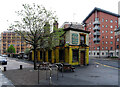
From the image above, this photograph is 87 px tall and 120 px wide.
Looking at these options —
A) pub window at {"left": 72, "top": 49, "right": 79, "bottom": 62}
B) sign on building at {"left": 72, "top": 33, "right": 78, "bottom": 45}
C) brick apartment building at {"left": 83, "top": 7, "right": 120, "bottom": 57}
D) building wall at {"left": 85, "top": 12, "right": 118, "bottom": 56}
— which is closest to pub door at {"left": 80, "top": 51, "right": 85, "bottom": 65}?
pub window at {"left": 72, "top": 49, "right": 79, "bottom": 62}

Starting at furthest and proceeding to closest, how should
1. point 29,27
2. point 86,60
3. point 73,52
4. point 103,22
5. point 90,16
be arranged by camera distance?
point 90,16, point 103,22, point 86,60, point 73,52, point 29,27

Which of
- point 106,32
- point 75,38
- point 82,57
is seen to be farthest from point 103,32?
point 75,38

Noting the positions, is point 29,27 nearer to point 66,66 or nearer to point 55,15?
point 55,15

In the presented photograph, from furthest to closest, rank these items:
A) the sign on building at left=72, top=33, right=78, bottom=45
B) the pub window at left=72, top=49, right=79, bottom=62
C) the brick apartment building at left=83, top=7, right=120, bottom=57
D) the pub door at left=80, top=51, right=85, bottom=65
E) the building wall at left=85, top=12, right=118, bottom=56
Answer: the building wall at left=85, top=12, right=118, bottom=56, the brick apartment building at left=83, top=7, right=120, bottom=57, the pub door at left=80, top=51, right=85, bottom=65, the pub window at left=72, top=49, right=79, bottom=62, the sign on building at left=72, top=33, right=78, bottom=45

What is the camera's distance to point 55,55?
78.8 ft

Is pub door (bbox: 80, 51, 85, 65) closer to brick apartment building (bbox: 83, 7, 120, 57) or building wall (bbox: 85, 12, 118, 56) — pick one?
brick apartment building (bbox: 83, 7, 120, 57)

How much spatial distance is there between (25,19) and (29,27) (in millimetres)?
1271

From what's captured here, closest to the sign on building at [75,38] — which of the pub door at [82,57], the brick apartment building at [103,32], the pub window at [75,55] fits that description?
the pub window at [75,55]

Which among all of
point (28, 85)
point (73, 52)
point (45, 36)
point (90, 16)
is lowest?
point (28, 85)

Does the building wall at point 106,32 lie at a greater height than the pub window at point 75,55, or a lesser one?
greater

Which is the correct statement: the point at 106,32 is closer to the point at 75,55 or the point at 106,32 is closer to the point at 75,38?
the point at 75,38

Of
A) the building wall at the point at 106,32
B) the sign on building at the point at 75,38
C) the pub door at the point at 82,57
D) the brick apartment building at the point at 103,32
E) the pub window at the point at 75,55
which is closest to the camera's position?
the sign on building at the point at 75,38

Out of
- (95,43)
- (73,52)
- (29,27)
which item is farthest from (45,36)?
(95,43)

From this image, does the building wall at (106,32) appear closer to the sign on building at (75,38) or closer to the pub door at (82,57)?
the pub door at (82,57)
